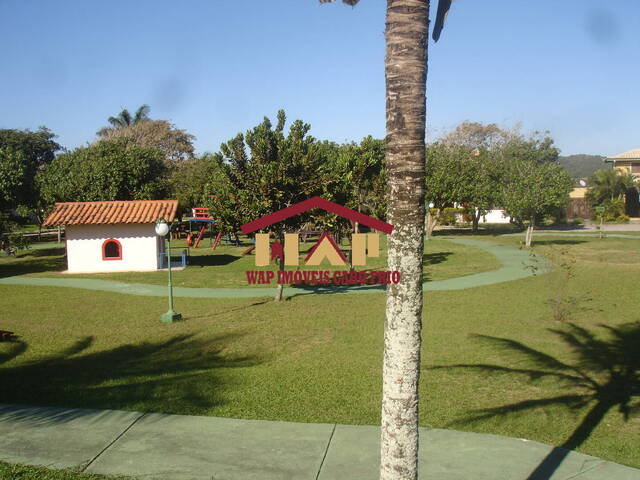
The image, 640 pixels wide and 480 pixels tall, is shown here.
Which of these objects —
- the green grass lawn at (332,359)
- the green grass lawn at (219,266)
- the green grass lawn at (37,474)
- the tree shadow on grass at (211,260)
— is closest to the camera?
the green grass lawn at (37,474)

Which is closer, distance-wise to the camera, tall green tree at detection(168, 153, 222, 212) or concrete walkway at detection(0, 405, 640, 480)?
concrete walkway at detection(0, 405, 640, 480)

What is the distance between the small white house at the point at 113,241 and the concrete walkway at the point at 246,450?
17076mm

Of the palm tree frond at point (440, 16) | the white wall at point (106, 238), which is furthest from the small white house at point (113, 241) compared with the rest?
the palm tree frond at point (440, 16)

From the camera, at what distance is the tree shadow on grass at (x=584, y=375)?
706 centimetres

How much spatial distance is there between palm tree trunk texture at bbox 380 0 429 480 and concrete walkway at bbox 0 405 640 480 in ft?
5.98

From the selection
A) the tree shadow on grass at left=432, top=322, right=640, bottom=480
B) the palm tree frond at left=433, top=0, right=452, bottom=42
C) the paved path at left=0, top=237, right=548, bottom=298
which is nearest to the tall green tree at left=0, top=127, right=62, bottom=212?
the paved path at left=0, top=237, right=548, bottom=298

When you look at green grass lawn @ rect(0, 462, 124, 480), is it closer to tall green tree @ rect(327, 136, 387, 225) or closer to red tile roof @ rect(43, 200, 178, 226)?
tall green tree @ rect(327, 136, 387, 225)

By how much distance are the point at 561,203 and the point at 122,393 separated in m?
26.2

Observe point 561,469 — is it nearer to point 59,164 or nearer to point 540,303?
point 540,303

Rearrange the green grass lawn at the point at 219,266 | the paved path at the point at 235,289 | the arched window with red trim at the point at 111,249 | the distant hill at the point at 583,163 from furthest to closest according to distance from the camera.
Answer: the distant hill at the point at 583,163
the arched window with red trim at the point at 111,249
the green grass lawn at the point at 219,266
the paved path at the point at 235,289

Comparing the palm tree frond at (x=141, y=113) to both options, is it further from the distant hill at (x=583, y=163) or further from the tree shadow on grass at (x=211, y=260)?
the distant hill at (x=583, y=163)

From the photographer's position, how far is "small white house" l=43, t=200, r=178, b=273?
23750 mm

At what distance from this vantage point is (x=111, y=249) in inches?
952

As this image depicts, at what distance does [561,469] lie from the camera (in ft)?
19.1
